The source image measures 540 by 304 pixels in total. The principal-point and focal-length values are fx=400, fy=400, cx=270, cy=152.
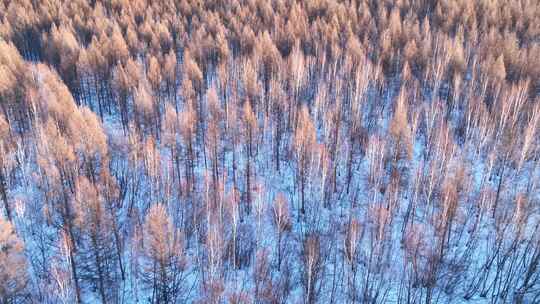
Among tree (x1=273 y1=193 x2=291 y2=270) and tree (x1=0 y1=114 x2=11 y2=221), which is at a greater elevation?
tree (x1=0 y1=114 x2=11 y2=221)

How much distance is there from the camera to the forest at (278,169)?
2756 centimetres

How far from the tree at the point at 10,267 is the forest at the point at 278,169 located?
0.12 meters

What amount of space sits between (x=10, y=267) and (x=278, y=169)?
891 inches

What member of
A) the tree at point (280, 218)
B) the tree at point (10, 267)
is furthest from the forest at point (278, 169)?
the tree at point (280, 218)

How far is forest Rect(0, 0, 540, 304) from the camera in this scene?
27.6m

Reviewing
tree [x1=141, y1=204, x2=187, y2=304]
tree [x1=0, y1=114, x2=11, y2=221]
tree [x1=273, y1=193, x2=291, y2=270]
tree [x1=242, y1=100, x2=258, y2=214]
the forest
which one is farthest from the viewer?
tree [x1=242, y1=100, x2=258, y2=214]

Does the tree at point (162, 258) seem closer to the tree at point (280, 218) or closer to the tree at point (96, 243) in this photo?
the tree at point (96, 243)

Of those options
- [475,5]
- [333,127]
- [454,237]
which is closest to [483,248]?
[454,237]

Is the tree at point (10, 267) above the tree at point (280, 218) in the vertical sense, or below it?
above

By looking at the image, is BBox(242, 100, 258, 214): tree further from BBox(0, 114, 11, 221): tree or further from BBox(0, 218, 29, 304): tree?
BBox(0, 114, 11, 221): tree

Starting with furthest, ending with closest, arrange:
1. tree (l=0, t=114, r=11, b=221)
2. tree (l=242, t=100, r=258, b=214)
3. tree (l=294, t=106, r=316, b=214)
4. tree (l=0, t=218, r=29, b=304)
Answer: tree (l=242, t=100, r=258, b=214), tree (l=294, t=106, r=316, b=214), tree (l=0, t=114, r=11, b=221), tree (l=0, t=218, r=29, b=304)

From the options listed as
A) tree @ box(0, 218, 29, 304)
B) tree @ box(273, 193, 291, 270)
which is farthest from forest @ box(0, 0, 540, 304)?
tree @ box(273, 193, 291, 270)

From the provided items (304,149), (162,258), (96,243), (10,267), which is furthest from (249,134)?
(10,267)

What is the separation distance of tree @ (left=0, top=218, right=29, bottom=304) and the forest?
0.40ft
